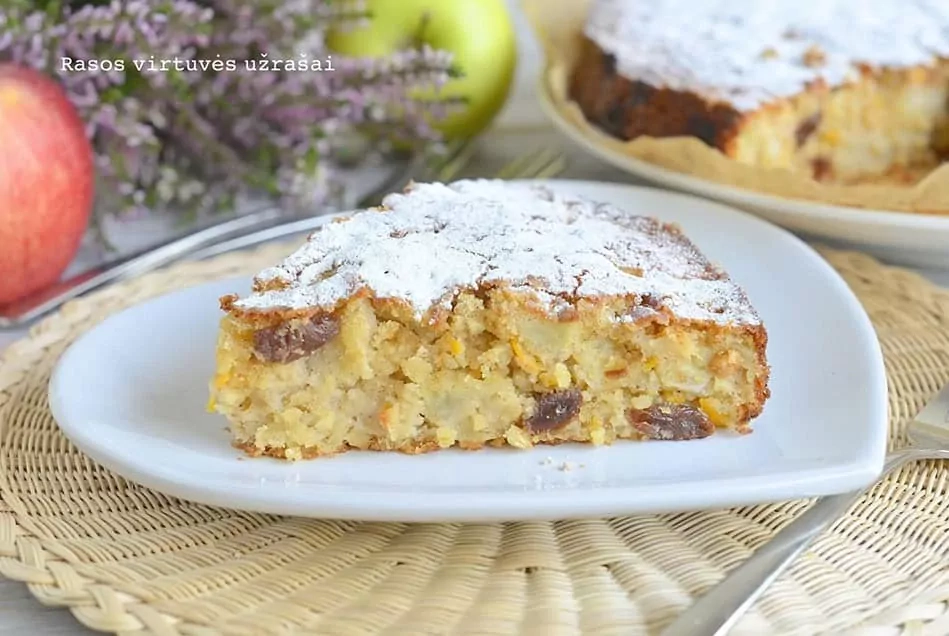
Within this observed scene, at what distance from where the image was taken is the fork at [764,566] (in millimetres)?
1393

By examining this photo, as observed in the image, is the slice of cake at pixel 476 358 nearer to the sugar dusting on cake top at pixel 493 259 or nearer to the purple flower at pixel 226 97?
the sugar dusting on cake top at pixel 493 259

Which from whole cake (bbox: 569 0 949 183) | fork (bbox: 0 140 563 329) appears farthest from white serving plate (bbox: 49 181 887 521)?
whole cake (bbox: 569 0 949 183)

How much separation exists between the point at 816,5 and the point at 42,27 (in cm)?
213

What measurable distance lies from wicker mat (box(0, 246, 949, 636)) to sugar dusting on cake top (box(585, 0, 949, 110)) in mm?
1424

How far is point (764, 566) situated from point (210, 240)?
173cm

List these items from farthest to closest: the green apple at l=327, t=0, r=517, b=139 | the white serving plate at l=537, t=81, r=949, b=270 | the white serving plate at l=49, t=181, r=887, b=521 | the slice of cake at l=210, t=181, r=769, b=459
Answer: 1. the green apple at l=327, t=0, r=517, b=139
2. the white serving plate at l=537, t=81, r=949, b=270
3. the slice of cake at l=210, t=181, r=769, b=459
4. the white serving plate at l=49, t=181, r=887, b=521

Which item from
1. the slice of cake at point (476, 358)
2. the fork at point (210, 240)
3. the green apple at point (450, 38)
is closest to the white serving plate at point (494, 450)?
the slice of cake at point (476, 358)

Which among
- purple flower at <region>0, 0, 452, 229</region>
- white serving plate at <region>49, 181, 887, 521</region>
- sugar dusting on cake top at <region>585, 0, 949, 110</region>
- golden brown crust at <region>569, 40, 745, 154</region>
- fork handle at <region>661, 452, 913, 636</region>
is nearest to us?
fork handle at <region>661, 452, 913, 636</region>

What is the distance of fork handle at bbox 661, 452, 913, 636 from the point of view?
1391 millimetres

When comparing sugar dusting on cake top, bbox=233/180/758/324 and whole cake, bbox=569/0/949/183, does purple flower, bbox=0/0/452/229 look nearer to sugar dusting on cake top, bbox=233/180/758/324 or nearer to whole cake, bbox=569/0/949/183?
whole cake, bbox=569/0/949/183

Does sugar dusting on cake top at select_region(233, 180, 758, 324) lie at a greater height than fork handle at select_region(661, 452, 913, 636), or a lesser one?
greater

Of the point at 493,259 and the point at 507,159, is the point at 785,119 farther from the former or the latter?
the point at 493,259

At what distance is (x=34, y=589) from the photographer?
1502 mm

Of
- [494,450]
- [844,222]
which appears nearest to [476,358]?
[494,450]
